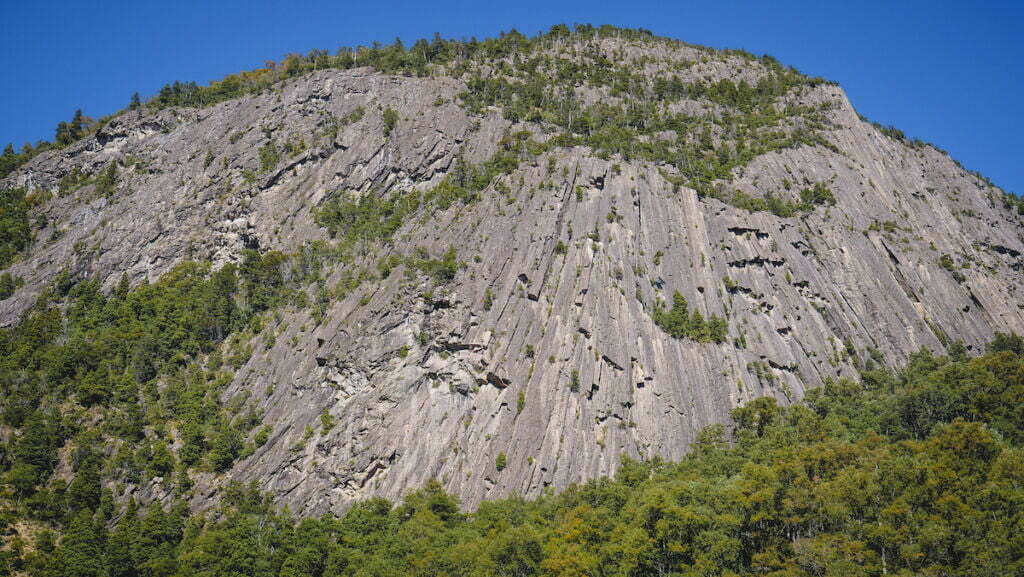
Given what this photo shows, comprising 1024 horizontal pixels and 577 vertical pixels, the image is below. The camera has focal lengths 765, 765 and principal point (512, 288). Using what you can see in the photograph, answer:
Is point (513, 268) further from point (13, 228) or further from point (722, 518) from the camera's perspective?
point (13, 228)

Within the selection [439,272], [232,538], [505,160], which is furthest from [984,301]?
[232,538]

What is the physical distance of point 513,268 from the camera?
86.2 metres

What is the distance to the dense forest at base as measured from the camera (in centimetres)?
5419

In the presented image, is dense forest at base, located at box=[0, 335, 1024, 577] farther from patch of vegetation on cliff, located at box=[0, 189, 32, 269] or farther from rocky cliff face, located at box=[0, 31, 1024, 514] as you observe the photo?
patch of vegetation on cliff, located at box=[0, 189, 32, 269]

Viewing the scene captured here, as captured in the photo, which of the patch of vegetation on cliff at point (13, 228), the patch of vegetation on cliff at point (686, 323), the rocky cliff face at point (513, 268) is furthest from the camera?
the patch of vegetation on cliff at point (13, 228)

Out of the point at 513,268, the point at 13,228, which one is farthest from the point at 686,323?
Answer: the point at 13,228

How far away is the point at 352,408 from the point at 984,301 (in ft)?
270

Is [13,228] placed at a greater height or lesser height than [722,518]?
greater

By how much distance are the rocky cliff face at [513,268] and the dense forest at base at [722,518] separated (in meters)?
3.43

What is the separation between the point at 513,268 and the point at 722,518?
3713 cm

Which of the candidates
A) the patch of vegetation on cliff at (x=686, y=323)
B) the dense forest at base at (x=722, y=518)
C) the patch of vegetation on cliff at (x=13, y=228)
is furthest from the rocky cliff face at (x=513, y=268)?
the dense forest at base at (x=722, y=518)

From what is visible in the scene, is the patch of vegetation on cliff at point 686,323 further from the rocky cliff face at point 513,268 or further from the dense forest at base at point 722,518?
the dense forest at base at point 722,518

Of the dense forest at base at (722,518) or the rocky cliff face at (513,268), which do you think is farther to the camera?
the rocky cliff face at (513,268)

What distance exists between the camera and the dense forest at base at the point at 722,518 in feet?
178
